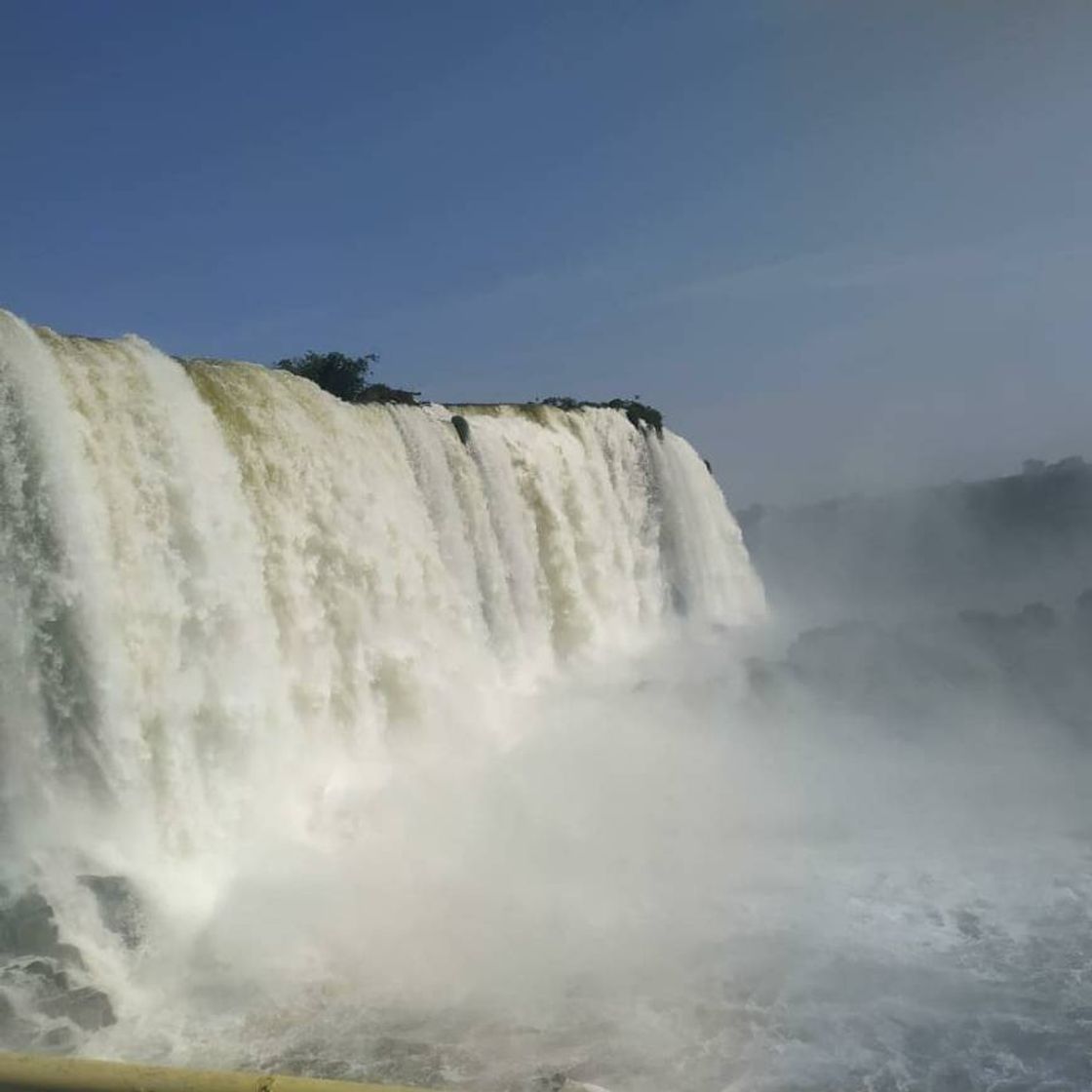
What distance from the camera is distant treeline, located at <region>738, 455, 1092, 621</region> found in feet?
106

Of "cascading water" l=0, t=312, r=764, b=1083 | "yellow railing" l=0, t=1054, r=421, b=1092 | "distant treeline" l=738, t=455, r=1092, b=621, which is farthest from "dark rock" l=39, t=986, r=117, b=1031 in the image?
"distant treeline" l=738, t=455, r=1092, b=621

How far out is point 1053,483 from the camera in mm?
55125

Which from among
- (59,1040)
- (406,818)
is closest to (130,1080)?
(59,1040)

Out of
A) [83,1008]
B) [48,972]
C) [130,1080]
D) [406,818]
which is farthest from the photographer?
[406,818]

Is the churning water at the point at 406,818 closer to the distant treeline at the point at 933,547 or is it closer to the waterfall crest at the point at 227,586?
the waterfall crest at the point at 227,586

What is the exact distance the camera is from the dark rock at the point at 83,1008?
656 cm

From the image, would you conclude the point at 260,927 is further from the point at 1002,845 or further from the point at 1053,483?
the point at 1053,483

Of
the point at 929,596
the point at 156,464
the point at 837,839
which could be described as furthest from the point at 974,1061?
the point at 929,596

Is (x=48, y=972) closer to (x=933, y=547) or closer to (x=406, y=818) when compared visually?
(x=406, y=818)

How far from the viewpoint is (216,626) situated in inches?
377

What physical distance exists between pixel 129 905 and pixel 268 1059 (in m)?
1.77

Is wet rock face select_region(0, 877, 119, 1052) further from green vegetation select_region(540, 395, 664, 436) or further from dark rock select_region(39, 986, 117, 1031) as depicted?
green vegetation select_region(540, 395, 664, 436)

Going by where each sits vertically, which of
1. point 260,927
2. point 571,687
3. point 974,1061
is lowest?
point 974,1061

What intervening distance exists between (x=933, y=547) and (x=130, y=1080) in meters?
43.1
